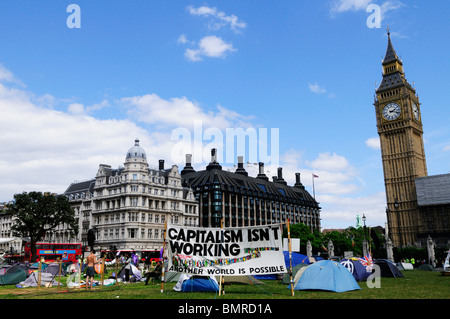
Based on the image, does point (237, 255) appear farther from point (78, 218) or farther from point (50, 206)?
point (78, 218)

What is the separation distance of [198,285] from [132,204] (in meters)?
64.4

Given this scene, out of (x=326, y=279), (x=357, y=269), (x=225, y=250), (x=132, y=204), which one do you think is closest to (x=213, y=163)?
(x=132, y=204)

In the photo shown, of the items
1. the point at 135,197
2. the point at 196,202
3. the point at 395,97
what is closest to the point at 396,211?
the point at 395,97

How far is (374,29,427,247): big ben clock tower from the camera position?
10631 centimetres

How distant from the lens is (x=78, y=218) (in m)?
90.3

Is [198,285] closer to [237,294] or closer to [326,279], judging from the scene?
[237,294]

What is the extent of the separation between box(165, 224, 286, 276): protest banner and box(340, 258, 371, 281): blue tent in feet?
33.0

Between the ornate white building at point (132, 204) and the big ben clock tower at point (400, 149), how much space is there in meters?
60.5

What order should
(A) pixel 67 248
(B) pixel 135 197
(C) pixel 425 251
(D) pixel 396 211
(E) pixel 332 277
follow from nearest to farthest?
1. (E) pixel 332 277
2. (A) pixel 67 248
3. (C) pixel 425 251
4. (B) pixel 135 197
5. (D) pixel 396 211

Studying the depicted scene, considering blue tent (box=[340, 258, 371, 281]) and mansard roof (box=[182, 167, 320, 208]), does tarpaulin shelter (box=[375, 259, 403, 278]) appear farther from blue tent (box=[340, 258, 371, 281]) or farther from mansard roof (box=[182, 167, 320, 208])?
mansard roof (box=[182, 167, 320, 208])

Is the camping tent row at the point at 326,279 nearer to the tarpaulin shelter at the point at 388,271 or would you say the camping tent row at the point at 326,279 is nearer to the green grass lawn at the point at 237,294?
the green grass lawn at the point at 237,294

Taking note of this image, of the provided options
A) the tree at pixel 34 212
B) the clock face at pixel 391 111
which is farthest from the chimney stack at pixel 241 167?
the tree at pixel 34 212
